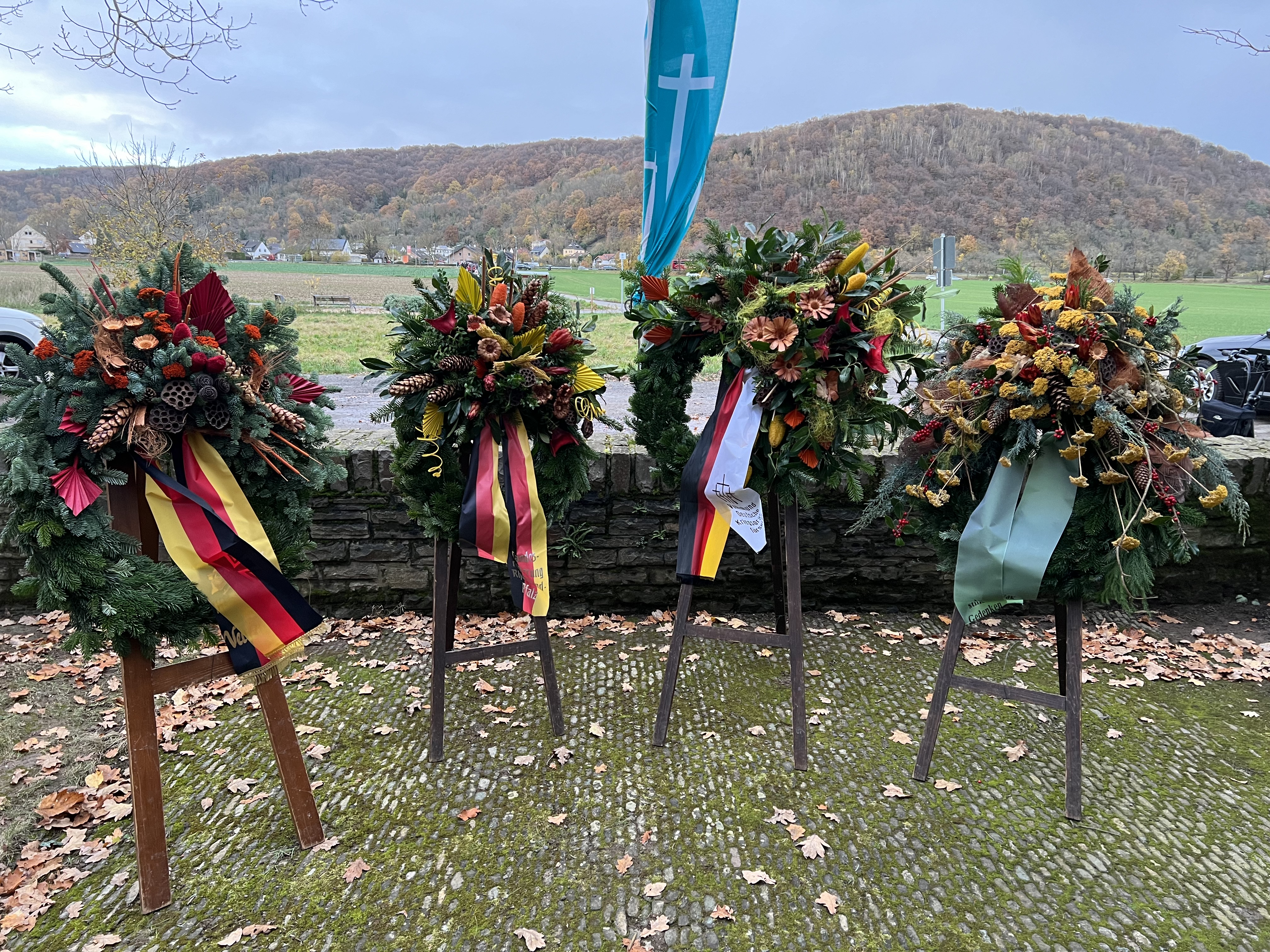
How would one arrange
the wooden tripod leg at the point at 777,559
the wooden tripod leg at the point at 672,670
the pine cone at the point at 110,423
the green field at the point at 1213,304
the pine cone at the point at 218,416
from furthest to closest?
the green field at the point at 1213,304, the wooden tripod leg at the point at 777,559, the wooden tripod leg at the point at 672,670, the pine cone at the point at 218,416, the pine cone at the point at 110,423

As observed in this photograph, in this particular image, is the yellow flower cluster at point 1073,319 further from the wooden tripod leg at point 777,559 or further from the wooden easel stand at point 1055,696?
the wooden tripod leg at point 777,559

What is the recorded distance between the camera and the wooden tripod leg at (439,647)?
3.30 m

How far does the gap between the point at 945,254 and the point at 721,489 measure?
11408 mm

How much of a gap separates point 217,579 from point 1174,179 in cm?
6395

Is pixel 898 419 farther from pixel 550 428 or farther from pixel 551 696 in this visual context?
pixel 551 696

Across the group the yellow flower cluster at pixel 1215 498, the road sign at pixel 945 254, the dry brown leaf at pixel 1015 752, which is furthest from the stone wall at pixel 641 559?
the road sign at pixel 945 254

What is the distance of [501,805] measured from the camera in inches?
118

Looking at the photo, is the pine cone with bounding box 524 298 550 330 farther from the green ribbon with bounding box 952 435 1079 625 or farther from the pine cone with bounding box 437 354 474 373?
the green ribbon with bounding box 952 435 1079 625

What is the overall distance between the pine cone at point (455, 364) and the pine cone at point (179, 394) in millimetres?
910

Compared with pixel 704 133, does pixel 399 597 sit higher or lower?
lower

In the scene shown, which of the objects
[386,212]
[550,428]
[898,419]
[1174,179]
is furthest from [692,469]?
[1174,179]

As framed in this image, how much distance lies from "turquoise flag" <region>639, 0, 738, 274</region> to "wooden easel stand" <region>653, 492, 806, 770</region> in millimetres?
1928

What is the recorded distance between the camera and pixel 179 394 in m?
2.42

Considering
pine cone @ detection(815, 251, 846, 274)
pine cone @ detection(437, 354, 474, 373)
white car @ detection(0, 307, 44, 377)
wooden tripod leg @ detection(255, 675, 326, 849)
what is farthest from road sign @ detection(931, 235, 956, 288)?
white car @ detection(0, 307, 44, 377)
